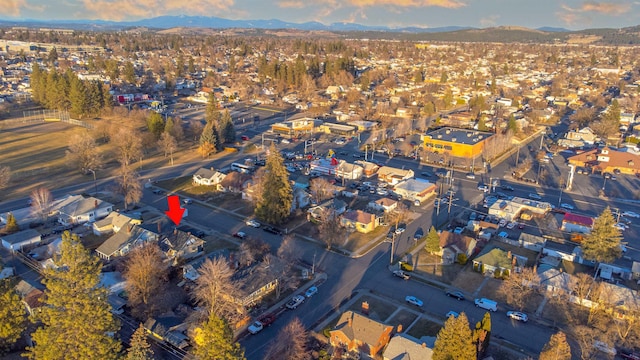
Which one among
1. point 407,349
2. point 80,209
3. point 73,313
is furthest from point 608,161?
point 73,313

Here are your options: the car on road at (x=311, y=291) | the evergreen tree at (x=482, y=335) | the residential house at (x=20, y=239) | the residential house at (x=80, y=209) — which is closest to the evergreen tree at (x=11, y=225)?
the residential house at (x=20, y=239)

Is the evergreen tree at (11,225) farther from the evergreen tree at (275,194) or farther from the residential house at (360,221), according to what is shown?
the residential house at (360,221)

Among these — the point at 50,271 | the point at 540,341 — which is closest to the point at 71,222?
the point at 50,271

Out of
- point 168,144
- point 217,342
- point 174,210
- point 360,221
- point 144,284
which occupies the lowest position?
point 174,210

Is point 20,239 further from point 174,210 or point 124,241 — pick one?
point 174,210

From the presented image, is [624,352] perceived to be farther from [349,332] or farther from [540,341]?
[349,332]

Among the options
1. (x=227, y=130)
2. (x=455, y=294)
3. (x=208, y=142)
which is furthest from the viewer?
(x=227, y=130)
